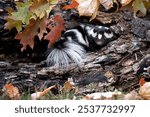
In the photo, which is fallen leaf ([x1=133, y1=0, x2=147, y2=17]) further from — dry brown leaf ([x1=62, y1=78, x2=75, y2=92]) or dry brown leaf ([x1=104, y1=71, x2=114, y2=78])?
dry brown leaf ([x1=62, y1=78, x2=75, y2=92])

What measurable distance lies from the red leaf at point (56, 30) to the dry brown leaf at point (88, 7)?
25cm

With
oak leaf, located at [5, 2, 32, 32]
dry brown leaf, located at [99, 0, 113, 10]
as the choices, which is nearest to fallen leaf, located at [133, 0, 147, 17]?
dry brown leaf, located at [99, 0, 113, 10]

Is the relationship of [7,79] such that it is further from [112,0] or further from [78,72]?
[112,0]

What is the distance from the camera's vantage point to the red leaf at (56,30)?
3.39 meters

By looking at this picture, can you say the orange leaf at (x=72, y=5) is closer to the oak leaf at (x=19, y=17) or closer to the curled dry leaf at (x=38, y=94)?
the oak leaf at (x=19, y=17)

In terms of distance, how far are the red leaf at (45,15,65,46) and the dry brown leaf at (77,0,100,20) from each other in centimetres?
25

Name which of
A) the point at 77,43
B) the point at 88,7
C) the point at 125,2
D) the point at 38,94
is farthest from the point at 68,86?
the point at 125,2

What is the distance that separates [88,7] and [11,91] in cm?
72

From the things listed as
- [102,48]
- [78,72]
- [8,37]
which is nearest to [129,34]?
[102,48]

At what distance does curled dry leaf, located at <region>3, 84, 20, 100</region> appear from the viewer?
9.90ft

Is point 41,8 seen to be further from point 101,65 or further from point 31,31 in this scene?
point 101,65

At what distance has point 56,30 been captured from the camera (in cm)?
340

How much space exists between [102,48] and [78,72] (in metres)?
0.24

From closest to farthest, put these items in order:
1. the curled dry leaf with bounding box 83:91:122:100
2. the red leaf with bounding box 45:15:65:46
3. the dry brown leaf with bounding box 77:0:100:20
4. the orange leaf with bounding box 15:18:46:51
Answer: the curled dry leaf with bounding box 83:91:122:100, the dry brown leaf with bounding box 77:0:100:20, the orange leaf with bounding box 15:18:46:51, the red leaf with bounding box 45:15:65:46
